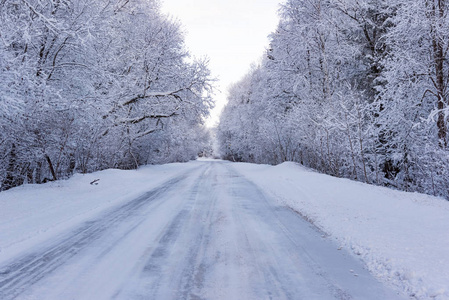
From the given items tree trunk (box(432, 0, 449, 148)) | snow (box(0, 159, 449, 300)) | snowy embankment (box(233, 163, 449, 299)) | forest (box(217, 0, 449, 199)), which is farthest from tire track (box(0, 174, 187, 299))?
tree trunk (box(432, 0, 449, 148))

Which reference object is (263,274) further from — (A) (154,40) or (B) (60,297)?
(A) (154,40)

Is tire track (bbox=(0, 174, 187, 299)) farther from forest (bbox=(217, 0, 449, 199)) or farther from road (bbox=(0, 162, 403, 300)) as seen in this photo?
forest (bbox=(217, 0, 449, 199))

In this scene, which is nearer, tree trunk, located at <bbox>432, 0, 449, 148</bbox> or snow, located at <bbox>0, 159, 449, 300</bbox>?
snow, located at <bbox>0, 159, 449, 300</bbox>

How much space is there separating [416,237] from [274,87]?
52.5 feet

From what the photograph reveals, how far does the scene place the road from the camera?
8.55 ft

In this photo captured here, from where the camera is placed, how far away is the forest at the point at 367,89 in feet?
29.7

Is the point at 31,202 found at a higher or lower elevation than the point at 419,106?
lower

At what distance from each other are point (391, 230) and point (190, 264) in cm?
346

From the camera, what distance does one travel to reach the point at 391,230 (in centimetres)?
445

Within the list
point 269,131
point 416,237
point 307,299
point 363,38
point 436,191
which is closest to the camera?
point 307,299

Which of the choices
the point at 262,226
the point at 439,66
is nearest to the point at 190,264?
the point at 262,226

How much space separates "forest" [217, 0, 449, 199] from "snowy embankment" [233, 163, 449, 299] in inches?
90.3

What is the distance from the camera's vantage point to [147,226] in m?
4.88

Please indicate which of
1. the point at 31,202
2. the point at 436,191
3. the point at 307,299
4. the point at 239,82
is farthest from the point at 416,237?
the point at 239,82
